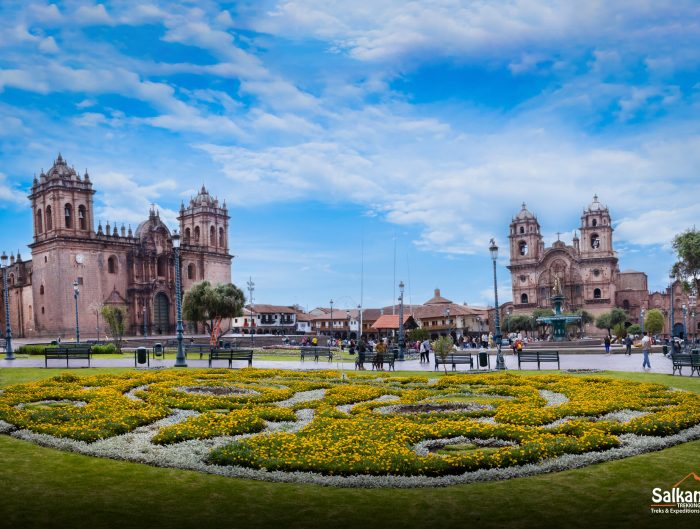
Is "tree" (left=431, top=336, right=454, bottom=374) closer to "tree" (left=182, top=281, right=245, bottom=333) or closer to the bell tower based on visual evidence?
"tree" (left=182, top=281, right=245, bottom=333)

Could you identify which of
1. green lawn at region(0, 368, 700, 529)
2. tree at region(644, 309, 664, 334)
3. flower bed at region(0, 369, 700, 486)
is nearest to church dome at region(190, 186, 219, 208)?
tree at region(644, 309, 664, 334)

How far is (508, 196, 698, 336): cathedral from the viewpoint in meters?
106

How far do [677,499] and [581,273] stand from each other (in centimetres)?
10572

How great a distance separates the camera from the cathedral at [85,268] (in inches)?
2840

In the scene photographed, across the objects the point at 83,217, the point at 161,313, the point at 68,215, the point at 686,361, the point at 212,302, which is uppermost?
the point at 68,215

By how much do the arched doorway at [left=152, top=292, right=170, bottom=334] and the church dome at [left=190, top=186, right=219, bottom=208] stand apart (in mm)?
16772

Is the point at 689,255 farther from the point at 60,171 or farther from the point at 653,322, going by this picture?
the point at 60,171

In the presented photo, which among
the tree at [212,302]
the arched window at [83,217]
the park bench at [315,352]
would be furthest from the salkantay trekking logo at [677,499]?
the arched window at [83,217]

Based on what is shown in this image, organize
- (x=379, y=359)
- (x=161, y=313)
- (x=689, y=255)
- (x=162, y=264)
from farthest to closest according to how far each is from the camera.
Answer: (x=162, y=264) < (x=161, y=313) < (x=689, y=255) < (x=379, y=359)

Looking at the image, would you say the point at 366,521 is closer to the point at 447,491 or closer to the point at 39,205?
the point at 447,491

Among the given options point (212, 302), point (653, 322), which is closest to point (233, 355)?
point (212, 302)

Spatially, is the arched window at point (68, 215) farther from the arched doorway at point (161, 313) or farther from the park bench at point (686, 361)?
the park bench at point (686, 361)

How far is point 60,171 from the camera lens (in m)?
75.7

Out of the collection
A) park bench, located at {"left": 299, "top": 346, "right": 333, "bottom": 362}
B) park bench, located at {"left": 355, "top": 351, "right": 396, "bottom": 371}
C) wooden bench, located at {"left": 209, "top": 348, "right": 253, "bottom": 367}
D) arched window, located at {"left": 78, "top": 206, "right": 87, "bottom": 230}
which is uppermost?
arched window, located at {"left": 78, "top": 206, "right": 87, "bottom": 230}
